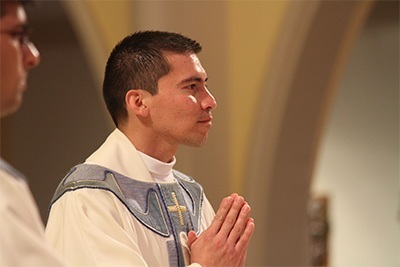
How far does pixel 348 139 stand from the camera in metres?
9.89

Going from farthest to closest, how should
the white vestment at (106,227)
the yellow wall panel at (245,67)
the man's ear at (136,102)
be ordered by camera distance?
the yellow wall panel at (245,67) → the man's ear at (136,102) → the white vestment at (106,227)

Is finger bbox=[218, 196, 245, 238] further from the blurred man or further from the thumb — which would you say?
the blurred man

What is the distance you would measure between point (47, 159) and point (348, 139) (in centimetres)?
320

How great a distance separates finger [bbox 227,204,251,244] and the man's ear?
1.47 feet

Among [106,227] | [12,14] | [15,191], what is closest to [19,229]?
[15,191]

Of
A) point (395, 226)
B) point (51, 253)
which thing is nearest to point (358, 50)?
point (395, 226)

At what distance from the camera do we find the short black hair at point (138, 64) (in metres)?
3.26

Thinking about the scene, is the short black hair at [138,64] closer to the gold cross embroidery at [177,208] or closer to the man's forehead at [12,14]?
the gold cross embroidery at [177,208]

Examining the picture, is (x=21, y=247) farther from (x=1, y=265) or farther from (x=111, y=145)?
(x=111, y=145)

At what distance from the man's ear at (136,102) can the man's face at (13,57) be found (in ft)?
3.74

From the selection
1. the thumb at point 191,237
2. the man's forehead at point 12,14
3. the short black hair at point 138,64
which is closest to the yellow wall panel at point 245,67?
the short black hair at point 138,64

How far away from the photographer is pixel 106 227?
3.04 meters

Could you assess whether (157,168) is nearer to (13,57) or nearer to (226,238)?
(226,238)

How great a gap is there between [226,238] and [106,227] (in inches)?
14.3
